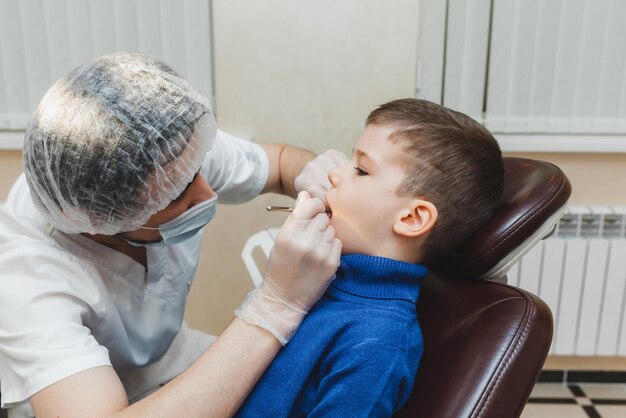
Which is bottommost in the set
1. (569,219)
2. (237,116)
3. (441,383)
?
(569,219)

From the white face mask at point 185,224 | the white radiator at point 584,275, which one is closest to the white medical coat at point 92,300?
the white face mask at point 185,224

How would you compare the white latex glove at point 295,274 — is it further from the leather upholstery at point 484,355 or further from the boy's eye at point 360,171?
the leather upholstery at point 484,355

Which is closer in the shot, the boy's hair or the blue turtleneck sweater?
the blue turtleneck sweater

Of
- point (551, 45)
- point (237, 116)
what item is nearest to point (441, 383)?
point (237, 116)

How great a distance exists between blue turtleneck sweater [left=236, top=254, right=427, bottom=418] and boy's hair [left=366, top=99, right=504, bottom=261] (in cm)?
12

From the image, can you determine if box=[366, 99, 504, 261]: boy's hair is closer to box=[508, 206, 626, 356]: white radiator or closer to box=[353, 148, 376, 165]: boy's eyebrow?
box=[353, 148, 376, 165]: boy's eyebrow

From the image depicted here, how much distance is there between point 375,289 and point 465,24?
1.36 meters

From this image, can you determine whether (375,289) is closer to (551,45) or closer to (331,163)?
→ (331,163)

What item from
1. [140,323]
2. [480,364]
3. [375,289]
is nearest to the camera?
[480,364]

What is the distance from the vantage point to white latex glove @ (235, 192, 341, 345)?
1023 mm

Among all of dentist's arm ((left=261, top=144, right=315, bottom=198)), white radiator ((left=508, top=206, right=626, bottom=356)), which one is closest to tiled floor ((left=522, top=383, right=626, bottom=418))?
white radiator ((left=508, top=206, right=626, bottom=356))

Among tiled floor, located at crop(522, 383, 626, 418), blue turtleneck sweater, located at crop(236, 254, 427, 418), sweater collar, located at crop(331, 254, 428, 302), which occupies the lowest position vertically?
tiled floor, located at crop(522, 383, 626, 418)

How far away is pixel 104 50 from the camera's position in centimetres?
210

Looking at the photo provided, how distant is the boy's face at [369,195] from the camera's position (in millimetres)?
1066
